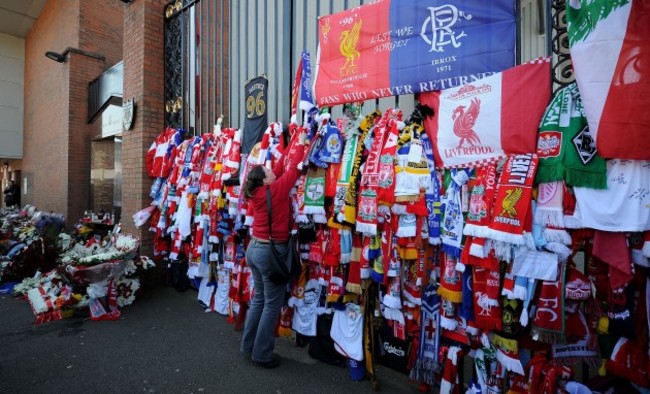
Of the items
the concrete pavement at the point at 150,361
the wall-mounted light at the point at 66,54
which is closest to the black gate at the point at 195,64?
the concrete pavement at the point at 150,361

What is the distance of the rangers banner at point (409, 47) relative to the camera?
9.19ft

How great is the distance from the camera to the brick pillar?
595 centimetres

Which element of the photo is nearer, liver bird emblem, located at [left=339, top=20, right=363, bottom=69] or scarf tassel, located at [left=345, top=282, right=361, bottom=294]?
scarf tassel, located at [left=345, top=282, right=361, bottom=294]

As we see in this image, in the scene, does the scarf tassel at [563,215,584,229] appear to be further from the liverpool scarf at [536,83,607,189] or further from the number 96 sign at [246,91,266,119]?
the number 96 sign at [246,91,266,119]

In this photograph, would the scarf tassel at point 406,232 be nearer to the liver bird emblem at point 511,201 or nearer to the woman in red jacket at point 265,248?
the liver bird emblem at point 511,201

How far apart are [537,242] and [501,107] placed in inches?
41.5

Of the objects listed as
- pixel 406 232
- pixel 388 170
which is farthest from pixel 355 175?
pixel 406 232

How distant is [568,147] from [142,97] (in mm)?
6358

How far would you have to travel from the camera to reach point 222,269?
480 cm

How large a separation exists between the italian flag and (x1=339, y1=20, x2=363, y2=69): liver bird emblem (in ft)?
6.47

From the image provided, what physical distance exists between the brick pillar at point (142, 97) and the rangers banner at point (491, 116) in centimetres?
516

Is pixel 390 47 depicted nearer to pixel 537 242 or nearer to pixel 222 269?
pixel 537 242

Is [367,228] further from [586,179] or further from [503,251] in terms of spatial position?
[586,179]

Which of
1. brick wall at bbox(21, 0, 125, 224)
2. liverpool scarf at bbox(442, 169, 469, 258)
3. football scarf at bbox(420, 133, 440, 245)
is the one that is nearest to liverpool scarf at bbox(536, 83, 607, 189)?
liverpool scarf at bbox(442, 169, 469, 258)
